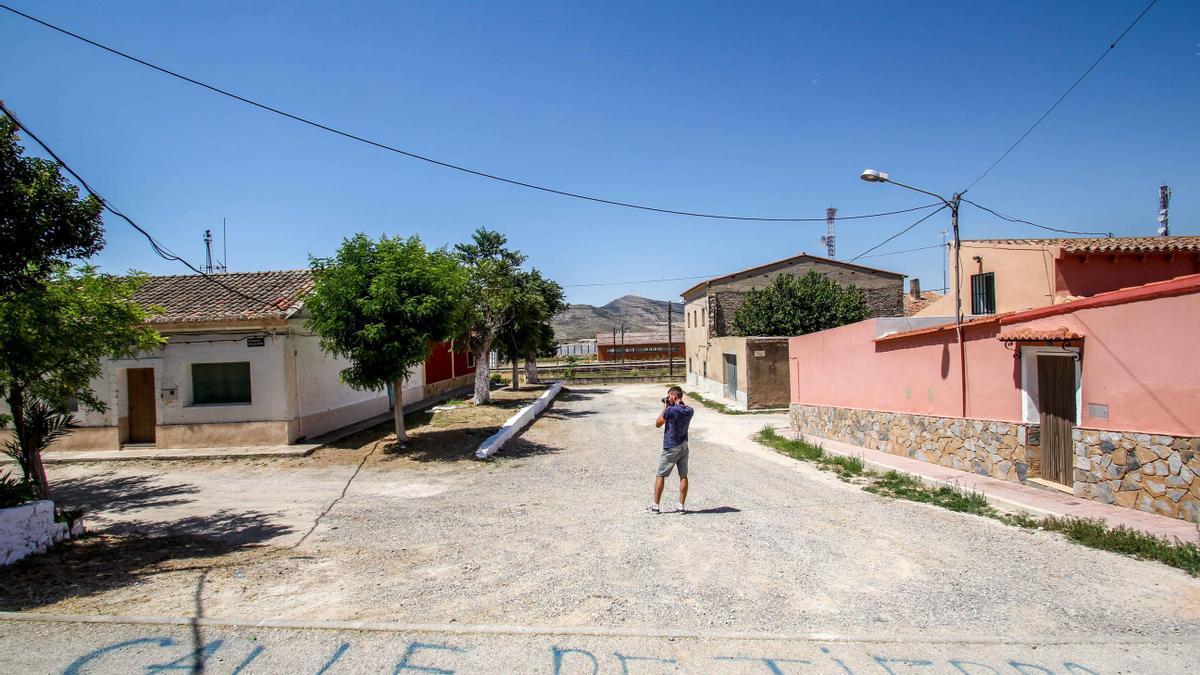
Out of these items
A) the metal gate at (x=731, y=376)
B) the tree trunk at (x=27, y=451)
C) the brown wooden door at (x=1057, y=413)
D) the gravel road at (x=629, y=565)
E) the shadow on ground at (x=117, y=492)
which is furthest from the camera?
the metal gate at (x=731, y=376)

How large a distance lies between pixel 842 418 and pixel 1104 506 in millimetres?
7622

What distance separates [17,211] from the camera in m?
6.30

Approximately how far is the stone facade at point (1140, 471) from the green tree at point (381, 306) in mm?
11443

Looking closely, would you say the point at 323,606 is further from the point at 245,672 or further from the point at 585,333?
the point at 585,333

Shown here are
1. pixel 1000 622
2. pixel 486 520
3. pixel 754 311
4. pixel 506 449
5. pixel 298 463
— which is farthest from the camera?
pixel 754 311

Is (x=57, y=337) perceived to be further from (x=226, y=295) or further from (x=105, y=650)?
(x=226, y=295)

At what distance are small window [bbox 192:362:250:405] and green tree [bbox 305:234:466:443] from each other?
232 centimetres

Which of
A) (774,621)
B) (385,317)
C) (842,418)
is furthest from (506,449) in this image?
(774,621)

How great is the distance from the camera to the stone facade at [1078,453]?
6.89 metres

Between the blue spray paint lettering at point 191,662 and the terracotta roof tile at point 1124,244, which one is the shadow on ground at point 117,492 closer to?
the blue spray paint lettering at point 191,662

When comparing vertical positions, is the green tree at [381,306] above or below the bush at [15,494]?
above

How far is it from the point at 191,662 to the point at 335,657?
0.87 meters

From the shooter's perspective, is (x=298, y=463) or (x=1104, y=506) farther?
(x=298, y=463)

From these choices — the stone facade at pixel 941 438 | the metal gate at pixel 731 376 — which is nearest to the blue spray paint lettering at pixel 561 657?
the stone facade at pixel 941 438
